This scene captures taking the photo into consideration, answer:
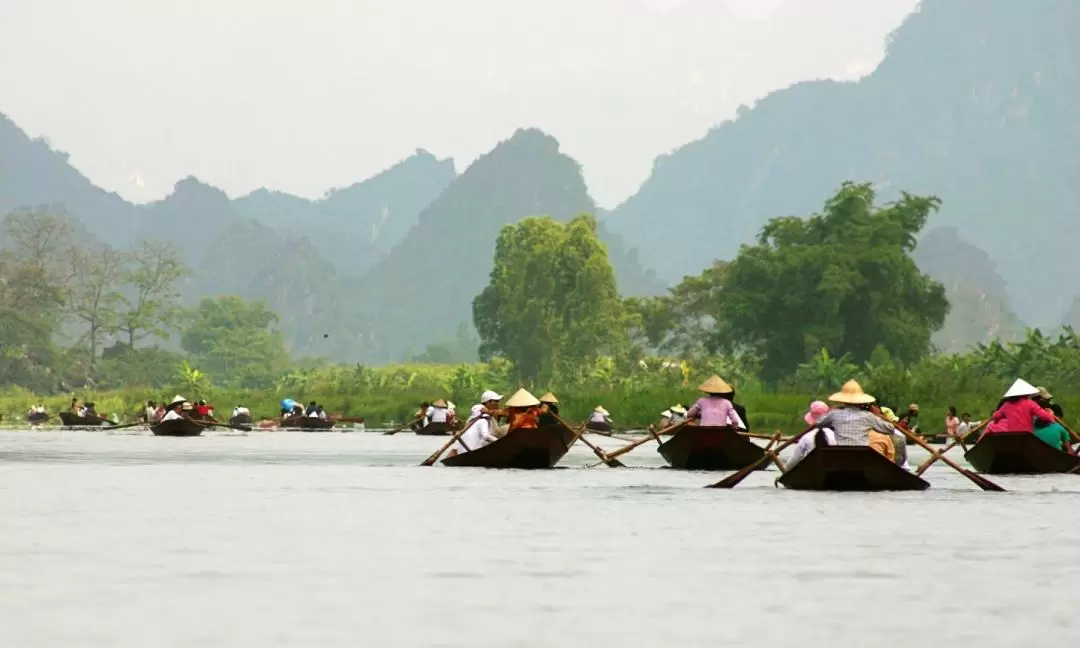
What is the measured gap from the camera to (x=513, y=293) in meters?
54.6

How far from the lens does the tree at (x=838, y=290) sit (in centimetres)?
4422

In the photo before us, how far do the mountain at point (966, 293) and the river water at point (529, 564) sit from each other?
78289mm

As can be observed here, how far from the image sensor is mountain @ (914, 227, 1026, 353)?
315 ft

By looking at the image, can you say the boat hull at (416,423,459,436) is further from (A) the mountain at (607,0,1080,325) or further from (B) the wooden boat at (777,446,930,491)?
(A) the mountain at (607,0,1080,325)

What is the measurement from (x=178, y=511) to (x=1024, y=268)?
112 meters

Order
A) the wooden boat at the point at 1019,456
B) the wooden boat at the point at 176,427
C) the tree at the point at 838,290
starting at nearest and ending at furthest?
the wooden boat at the point at 1019,456 < the wooden boat at the point at 176,427 < the tree at the point at 838,290

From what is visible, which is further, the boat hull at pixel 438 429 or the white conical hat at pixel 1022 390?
the boat hull at pixel 438 429

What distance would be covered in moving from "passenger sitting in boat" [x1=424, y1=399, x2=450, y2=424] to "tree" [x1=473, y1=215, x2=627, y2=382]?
18.3m

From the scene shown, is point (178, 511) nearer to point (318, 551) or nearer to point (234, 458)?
point (318, 551)

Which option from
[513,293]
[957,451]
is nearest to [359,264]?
[513,293]

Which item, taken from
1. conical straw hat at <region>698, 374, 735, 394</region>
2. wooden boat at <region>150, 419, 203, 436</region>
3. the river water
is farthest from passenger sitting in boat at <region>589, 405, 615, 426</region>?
the river water

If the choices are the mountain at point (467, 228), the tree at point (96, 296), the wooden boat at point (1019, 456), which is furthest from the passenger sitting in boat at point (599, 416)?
the mountain at point (467, 228)

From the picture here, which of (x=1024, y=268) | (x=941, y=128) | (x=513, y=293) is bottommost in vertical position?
(x=513, y=293)

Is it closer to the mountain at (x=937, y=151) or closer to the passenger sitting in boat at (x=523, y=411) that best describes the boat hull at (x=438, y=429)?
the passenger sitting in boat at (x=523, y=411)
